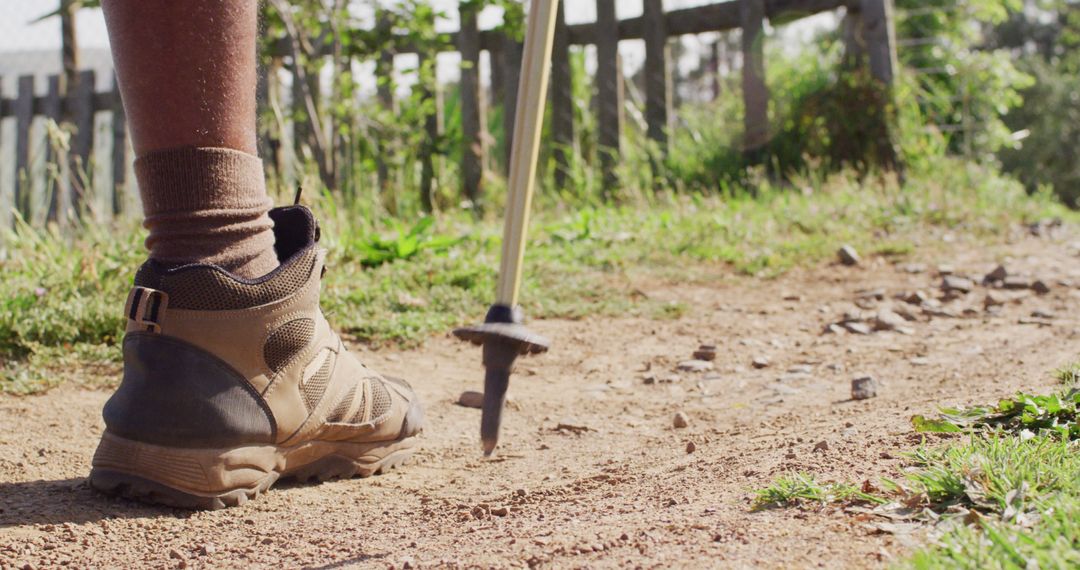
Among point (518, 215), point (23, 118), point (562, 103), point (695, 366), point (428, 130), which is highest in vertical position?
point (23, 118)

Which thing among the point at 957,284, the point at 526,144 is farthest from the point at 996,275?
the point at 526,144

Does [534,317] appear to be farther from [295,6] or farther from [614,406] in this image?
[295,6]

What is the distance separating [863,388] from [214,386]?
5.04 ft

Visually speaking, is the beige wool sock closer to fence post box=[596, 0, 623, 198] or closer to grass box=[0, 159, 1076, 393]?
grass box=[0, 159, 1076, 393]

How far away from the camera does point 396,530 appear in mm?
1595

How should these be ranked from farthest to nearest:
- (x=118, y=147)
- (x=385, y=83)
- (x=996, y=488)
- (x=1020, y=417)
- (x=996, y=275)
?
(x=118, y=147)
(x=385, y=83)
(x=996, y=275)
(x=1020, y=417)
(x=996, y=488)

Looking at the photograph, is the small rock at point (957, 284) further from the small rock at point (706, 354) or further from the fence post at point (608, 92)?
the fence post at point (608, 92)

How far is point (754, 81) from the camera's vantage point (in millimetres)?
6742

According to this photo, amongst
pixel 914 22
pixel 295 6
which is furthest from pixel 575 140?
pixel 914 22

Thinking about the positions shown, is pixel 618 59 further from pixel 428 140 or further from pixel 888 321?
pixel 888 321

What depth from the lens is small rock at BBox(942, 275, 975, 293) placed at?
12.8 ft

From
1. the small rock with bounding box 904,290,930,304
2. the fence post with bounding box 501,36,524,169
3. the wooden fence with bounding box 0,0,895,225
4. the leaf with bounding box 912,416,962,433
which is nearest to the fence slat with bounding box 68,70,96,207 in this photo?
the wooden fence with bounding box 0,0,895,225

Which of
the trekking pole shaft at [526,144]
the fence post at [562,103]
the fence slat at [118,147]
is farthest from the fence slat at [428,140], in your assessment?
the trekking pole shaft at [526,144]

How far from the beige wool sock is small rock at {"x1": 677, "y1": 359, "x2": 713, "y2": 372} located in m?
1.54
